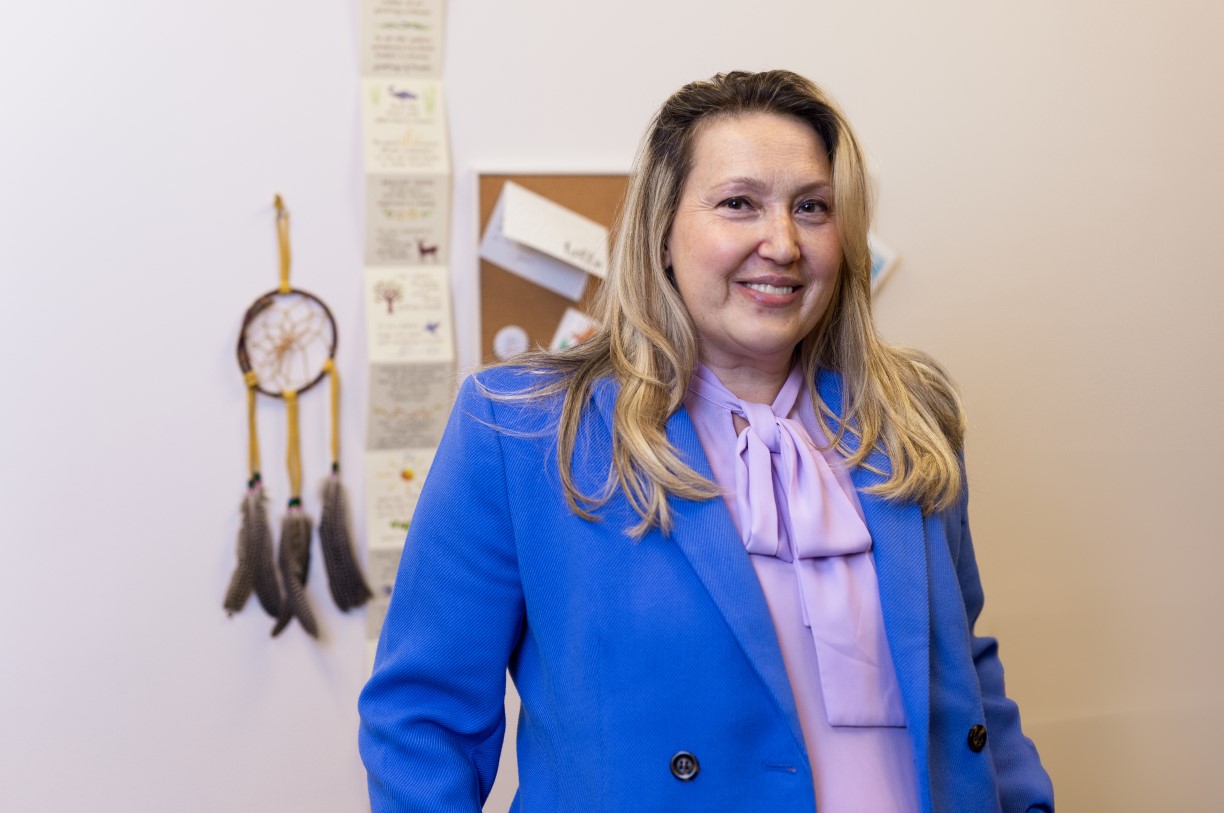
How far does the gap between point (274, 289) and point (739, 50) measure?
947mm

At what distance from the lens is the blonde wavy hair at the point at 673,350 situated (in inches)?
50.2

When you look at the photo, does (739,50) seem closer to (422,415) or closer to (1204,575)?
(422,415)

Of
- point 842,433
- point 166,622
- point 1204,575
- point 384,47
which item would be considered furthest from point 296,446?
point 1204,575

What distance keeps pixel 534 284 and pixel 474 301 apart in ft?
0.37

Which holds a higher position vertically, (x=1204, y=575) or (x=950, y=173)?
(x=950, y=173)

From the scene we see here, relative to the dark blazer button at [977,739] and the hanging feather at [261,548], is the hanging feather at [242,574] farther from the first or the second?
the dark blazer button at [977,739]

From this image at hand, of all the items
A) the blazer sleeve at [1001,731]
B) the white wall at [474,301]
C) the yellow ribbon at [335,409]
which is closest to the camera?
the blazer sleeve at [1001,731]

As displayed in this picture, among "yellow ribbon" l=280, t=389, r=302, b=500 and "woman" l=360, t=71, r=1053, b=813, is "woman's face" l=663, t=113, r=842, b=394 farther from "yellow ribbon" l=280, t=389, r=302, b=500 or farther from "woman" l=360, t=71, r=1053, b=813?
"yellow ribbon" l=280, t=389, r=302, b=500

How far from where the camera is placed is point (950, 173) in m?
2.28

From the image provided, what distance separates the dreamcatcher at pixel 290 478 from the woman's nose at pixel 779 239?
101 centimetres

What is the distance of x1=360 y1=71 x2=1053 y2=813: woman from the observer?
120 centimetres

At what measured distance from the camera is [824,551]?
1252mm

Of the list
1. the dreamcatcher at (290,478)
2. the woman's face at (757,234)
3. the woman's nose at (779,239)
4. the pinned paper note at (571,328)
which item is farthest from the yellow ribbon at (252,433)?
the woman's nose at (779,239)

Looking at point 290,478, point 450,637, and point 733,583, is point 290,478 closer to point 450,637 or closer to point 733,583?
point 450,637
